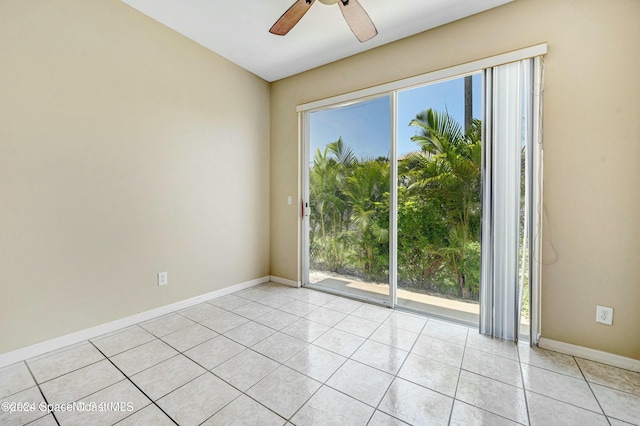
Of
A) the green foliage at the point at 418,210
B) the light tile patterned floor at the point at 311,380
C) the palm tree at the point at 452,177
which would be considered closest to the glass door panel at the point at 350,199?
the green foliage at the point at 418,210

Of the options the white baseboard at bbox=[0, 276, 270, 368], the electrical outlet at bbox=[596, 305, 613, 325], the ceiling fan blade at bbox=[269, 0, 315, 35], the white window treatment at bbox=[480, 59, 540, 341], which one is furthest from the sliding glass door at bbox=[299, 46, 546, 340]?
the white baseboard at bbox=[0, 276, 270, 368]

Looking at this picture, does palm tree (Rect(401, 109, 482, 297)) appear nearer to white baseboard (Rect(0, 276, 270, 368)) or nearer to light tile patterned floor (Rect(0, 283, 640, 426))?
light tile patterned floor (Rect(0, 283, 640, 426))

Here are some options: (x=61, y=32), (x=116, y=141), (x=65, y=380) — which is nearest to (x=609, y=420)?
(x=65, y=380)

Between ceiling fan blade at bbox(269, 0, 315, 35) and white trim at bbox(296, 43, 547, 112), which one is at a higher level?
ceiling fan blade at bbox(269, 0, 315, 35)

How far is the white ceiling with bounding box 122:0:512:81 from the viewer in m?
2.31

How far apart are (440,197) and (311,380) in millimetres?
2031

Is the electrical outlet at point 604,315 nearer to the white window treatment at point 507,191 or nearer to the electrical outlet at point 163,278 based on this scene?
the white window treatment at point 507,191

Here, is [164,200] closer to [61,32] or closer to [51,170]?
[51,170]

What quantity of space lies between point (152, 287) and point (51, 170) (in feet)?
4.15

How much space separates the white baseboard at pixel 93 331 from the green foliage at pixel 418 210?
1.59 m

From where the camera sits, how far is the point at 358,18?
6.52 ft

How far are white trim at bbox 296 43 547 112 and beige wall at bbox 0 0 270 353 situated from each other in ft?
3.91

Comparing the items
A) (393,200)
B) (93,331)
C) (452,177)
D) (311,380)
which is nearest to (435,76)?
(452,177)

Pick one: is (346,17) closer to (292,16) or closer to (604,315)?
(292,16)
